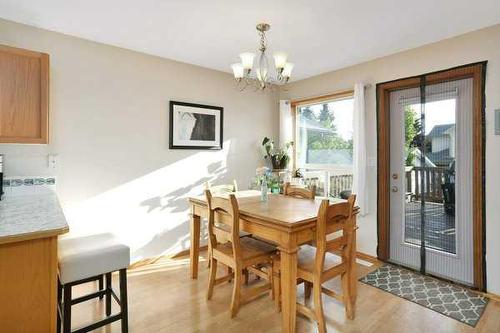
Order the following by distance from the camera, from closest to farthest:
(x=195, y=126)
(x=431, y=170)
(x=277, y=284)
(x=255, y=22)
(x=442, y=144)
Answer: (x=277, y=284) < (x=255, y=22) < (x=442, y=144) < (x=431, y=170) < (x=195, y=126)

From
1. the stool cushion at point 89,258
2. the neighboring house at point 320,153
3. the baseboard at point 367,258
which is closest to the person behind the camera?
the stool cushion at point 89,258

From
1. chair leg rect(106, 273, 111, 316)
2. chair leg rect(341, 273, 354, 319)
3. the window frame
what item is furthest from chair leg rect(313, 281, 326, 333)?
the window frame

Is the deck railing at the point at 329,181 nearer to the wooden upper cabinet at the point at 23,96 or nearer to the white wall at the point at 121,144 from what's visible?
the white wall at the point at 121,144

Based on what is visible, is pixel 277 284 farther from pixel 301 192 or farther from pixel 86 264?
pixel 86 264

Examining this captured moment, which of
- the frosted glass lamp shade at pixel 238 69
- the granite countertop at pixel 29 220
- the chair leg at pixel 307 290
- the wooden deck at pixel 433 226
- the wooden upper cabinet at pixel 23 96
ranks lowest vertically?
the chair leg at pixel 307 290

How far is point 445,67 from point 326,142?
163cm

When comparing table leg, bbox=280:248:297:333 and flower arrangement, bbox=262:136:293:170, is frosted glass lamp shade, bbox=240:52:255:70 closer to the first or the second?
table leg, bbox=280:248:297:333

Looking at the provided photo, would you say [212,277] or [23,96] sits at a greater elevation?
[23,96]

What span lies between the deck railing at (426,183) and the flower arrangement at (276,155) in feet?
5.39

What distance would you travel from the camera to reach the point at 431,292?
8.41ft

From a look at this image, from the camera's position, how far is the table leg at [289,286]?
6.07 ft

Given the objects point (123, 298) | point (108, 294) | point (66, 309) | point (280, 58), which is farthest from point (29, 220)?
point (280, 58)

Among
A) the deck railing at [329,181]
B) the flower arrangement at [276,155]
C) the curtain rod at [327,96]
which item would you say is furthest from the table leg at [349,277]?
the flower arrangement at [276,155]

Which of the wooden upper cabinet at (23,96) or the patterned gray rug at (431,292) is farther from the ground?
the wooden upper cabinet at (23,96)
